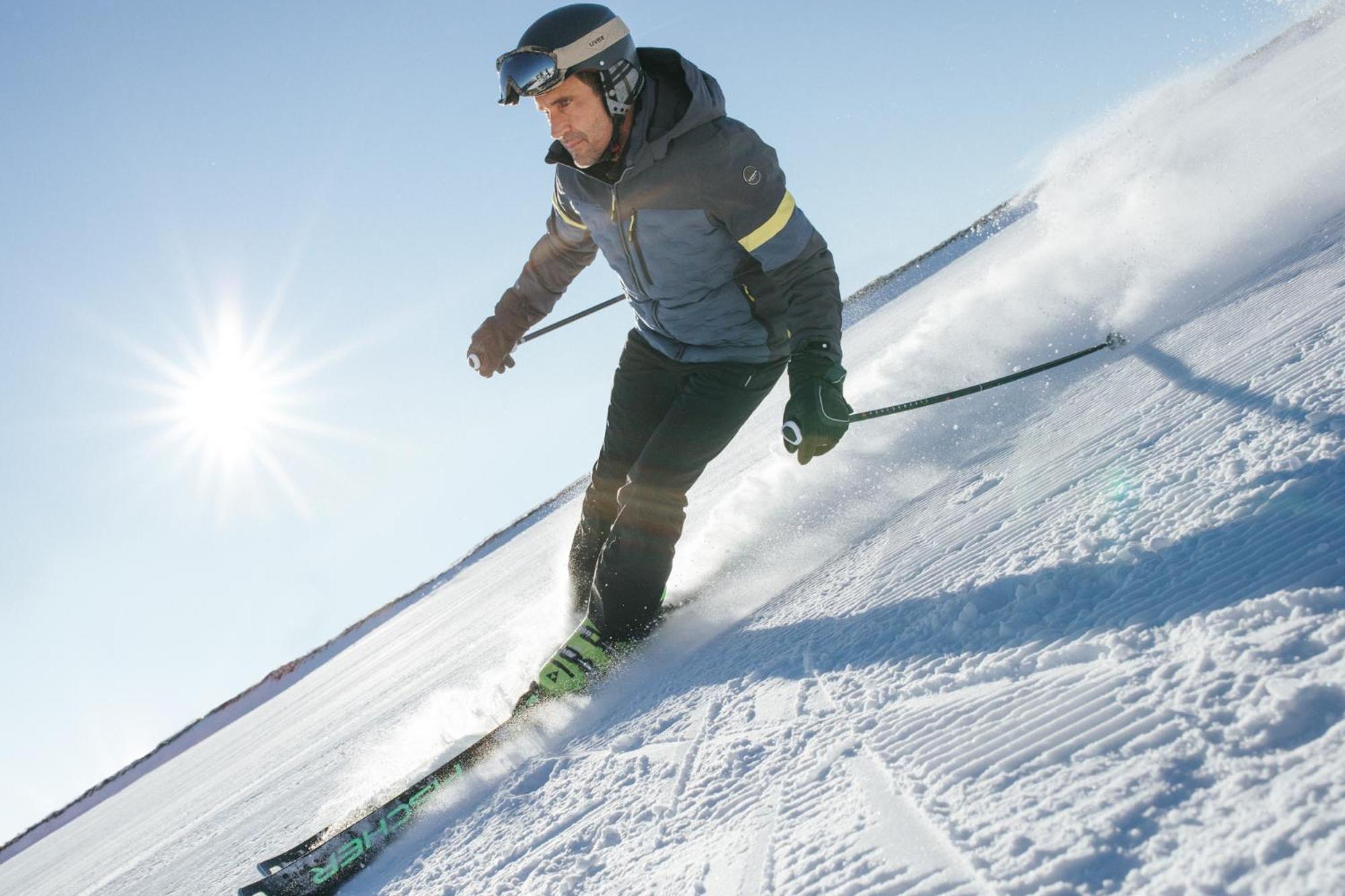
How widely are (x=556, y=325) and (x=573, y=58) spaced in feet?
6.67

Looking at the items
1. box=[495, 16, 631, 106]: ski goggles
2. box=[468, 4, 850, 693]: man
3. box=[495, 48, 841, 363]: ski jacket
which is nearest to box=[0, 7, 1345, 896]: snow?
box=[468, 4, 850, 693]: man

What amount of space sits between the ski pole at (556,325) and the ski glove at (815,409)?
4.93ft

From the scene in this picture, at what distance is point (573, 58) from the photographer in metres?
2.91

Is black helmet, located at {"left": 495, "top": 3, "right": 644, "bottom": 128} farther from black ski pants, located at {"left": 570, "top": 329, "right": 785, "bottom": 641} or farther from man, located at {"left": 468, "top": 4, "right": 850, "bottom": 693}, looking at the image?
black ski pants, located at {"left": 570, "top": 329, "right": 785, "bottom": 641}

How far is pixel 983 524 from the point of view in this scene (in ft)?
8.64

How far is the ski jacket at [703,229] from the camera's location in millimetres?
2932

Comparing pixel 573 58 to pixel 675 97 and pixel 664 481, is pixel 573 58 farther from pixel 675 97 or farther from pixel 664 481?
pixel 664 481

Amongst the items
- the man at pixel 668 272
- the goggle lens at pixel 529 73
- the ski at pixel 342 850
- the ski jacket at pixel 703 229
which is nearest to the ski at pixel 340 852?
the ski at pixel 342 850

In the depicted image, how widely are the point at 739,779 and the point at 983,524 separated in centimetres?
126

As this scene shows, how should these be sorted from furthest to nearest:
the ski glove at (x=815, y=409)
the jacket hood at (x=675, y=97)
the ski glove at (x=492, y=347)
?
the ski glove at (x=492, y=347), the jacket hood at (x=675, y=97), the ski glove at (x=815, y=409)

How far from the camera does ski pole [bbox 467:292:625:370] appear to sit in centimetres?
407

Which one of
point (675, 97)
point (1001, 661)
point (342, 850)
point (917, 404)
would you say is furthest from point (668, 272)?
point (342, 850)

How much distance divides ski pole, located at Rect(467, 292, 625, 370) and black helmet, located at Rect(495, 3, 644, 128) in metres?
1.28

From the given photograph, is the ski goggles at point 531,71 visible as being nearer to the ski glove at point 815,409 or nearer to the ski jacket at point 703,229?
the ski jacket at point 703,229
